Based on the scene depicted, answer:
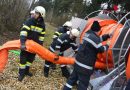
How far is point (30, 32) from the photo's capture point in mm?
10516

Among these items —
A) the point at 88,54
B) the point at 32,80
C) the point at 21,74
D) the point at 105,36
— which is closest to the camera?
the point at 88,54

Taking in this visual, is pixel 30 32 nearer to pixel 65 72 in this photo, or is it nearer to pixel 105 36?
pixel 65 72

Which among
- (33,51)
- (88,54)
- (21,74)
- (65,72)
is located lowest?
(65,72)

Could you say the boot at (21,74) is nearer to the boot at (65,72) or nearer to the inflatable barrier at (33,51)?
the inflatable barrier at (33,51)

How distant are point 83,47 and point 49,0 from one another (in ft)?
130

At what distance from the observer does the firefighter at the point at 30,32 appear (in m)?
10.2

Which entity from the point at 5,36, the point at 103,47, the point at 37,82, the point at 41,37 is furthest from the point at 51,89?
A: the point at 5,36

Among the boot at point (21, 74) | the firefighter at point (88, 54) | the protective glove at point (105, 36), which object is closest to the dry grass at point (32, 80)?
the boot at point (21, 74)

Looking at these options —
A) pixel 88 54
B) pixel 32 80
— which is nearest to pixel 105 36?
pixel 88 54

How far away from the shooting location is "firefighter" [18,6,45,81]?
10.2 metres

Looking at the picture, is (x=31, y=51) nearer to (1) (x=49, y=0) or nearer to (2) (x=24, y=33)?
(2) (x=24, y=33)

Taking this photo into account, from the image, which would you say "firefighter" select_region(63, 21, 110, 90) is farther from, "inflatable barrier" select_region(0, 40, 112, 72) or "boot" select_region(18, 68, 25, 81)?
"boot" select_region(18, 68, 25, 81)

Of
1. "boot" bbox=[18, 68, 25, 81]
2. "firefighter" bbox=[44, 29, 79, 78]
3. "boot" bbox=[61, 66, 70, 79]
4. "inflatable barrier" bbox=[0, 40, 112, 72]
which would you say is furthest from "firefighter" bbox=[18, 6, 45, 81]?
"boot" bbox=[61, 66, 70, 79]

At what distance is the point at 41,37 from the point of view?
35.0ft
